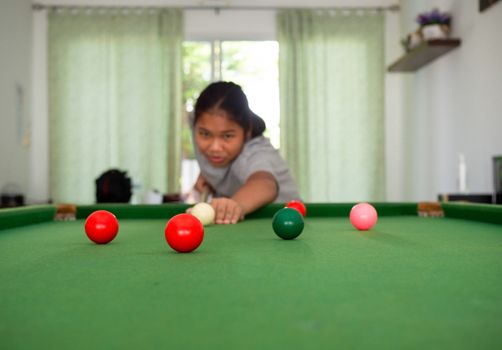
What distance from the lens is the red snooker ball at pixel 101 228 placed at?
1.63 m

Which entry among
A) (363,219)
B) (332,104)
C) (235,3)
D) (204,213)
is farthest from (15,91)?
(363,219)

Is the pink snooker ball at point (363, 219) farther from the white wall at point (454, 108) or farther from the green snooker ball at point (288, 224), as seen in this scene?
the white wall at point (454, 108)

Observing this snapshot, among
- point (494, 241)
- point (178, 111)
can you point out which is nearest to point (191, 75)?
point (178, 111)

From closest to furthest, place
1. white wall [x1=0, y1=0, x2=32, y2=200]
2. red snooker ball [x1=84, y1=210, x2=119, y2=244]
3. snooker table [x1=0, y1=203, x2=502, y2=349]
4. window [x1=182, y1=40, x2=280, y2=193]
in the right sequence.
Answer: snooker table [x1=0, y1=203, x2=502, y2=349] → red snooker ball [x1=84, y1=210, x2=119, y2=244] → white wall [x1=0, y1=0, x2=32, y2=200] → window [x1=182, y1=40, x2=280, y2=193]

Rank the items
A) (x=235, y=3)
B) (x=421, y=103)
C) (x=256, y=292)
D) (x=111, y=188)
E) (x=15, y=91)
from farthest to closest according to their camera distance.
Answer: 1. (x=235, y=3)
2. (x=421, y=103)
3. (x=15, y=91)
4. (x=111, y=188)
5. (x=256, y=292)

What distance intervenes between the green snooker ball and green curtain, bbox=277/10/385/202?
5179 millimetres

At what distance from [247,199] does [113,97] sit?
472cm

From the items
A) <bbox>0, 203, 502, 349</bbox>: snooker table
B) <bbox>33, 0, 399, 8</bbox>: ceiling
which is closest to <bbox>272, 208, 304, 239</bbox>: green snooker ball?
<bbox>0, 203, 502, 349</bbox>: snooker table

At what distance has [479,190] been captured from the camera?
15.3ft

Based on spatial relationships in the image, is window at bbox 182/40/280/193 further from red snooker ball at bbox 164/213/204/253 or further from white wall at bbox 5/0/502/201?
red snooker ball at bbox 164/213/204/253

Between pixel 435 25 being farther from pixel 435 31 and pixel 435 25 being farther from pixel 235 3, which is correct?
pixel 235 3

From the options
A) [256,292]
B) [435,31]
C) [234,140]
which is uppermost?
[435,31]

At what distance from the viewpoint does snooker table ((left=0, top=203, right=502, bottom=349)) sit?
62 centimetres

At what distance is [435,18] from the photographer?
5133 millimetres
